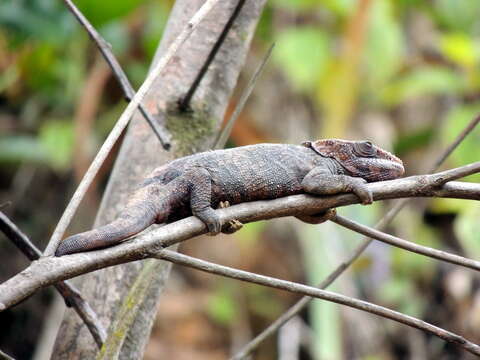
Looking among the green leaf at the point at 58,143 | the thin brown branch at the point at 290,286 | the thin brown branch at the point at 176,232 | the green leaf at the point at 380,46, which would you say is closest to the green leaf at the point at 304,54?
the green leaf at the point at 380,46

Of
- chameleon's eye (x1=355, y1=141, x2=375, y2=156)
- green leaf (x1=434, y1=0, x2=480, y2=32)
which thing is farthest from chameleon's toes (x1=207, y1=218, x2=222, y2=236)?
green leaf (x1=434, y1=0, x2=480, y2=32)

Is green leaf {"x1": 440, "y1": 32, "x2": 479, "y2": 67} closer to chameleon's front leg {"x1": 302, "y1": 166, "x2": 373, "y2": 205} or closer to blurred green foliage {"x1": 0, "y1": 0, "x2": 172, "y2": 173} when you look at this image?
blurred green foliage {"x1": 0, "y1": 0, "x2": 172, "y2": 173}

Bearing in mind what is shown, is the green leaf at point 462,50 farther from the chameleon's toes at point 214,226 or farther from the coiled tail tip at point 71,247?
the coiled tail tip at point 71,247

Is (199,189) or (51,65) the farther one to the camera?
(51,65)

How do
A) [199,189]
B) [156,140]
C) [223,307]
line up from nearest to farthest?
1. [199,189]
2. [156,140]
3. [223,307]

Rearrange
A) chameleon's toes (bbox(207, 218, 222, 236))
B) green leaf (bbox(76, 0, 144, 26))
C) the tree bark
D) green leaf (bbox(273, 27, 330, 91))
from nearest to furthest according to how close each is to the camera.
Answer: chameleon's toes (bbox(207, 218, 222, 236))
the tree bark
green leaf (bbox(76, 0, 144, 26))
green leaf (bbox(273, 27, 330, 91))

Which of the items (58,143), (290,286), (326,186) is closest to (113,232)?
(290,286)

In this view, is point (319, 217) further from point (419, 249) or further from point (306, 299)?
point (419, 249)
